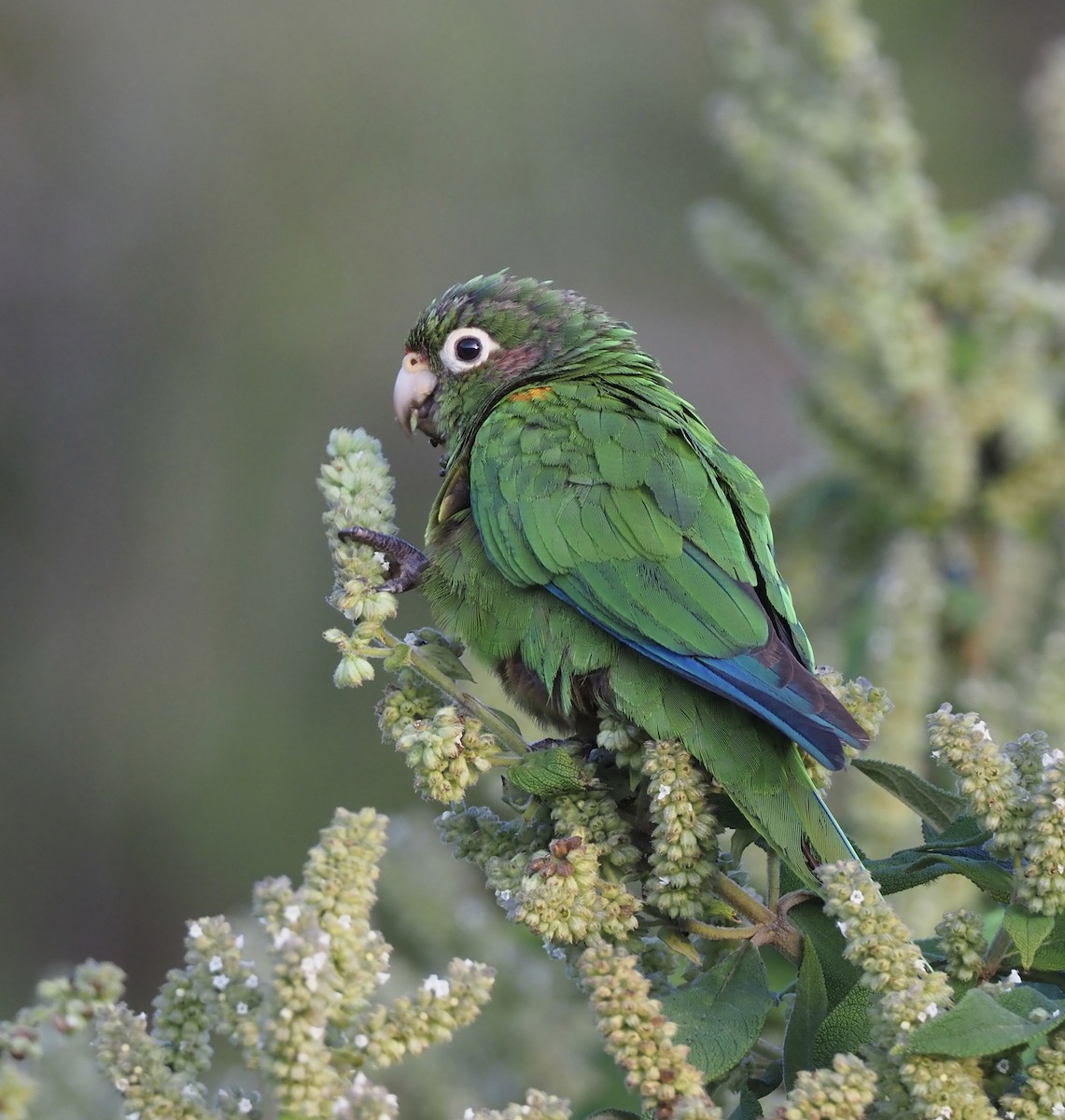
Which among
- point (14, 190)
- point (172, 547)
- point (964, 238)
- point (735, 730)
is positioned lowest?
point (735, 730)

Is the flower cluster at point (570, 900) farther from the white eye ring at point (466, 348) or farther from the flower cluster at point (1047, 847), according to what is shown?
the white eye ring at point (466, 348)

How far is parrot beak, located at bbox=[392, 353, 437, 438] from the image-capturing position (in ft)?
9.50

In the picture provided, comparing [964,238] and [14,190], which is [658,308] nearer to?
[14,190]

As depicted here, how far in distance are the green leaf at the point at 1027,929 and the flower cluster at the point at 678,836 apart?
1.14 feet

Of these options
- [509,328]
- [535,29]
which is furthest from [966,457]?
[535,29]

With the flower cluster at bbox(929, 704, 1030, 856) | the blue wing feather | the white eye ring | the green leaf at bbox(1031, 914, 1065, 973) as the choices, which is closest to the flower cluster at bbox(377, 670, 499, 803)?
the blue wing feather

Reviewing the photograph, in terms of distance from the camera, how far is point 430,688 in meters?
1.79

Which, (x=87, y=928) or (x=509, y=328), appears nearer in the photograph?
(x=509, y=328)

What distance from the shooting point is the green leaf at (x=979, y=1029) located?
4.01ft

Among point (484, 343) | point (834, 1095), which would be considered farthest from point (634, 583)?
point (834, 1095)

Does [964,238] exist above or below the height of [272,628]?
below

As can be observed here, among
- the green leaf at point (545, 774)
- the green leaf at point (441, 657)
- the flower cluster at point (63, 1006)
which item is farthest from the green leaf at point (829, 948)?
the flower cluster at point (63, 1006)

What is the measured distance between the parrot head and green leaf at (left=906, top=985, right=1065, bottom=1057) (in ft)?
5.49

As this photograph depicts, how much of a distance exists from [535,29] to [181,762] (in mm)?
5197
